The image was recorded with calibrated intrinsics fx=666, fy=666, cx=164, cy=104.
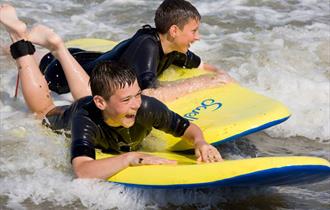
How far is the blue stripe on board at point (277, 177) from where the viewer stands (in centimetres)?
291

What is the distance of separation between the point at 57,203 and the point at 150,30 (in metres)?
1.47

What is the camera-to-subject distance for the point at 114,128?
11.3ft

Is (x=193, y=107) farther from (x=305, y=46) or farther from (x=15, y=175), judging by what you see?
(x=305, y=46)

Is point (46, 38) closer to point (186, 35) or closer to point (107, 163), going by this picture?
point (186, 35)

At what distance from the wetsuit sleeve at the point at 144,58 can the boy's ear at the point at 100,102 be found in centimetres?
71

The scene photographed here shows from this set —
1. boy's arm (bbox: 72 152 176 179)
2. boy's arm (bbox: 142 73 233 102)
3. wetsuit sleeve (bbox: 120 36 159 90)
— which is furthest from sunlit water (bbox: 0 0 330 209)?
wetsuit sleeve (bbox: 120 36 159 90)

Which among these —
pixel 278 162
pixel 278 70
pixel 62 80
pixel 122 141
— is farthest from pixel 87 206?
pixel 278 70

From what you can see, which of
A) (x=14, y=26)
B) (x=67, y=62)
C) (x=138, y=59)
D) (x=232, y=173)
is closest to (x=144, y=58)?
(x=138, y=59)

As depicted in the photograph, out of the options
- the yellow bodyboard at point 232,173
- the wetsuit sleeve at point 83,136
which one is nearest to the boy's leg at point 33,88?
the wetsuit sleeve at point 83,136

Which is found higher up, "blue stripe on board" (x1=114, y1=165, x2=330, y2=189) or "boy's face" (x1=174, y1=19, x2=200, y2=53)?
"boy's face" (x1=174, y1=19, x2=200, y2=53)

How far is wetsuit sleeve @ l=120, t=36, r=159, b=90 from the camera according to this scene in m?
4.07

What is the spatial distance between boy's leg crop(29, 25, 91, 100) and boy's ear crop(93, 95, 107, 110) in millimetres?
1056

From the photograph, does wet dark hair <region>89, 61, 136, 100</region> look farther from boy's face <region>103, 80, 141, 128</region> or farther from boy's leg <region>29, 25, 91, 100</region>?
boy's leg <region>29, 25, 91, 100</region>

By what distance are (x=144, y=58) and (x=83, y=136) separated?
968mm
